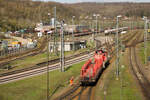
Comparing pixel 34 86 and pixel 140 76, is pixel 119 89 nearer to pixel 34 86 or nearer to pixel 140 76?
pixel 140 76

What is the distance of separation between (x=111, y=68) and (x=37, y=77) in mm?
10033

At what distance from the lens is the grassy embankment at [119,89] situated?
18.2 meters

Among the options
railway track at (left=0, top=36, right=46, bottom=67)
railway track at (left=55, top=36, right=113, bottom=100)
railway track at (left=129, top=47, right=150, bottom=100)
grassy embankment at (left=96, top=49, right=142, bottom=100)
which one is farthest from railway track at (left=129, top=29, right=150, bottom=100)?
railway track at (left=0, top=36, right=46, bottom=67)

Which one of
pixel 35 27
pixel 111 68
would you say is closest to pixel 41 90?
pixel 111 68

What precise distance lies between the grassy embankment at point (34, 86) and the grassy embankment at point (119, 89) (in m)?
3.88

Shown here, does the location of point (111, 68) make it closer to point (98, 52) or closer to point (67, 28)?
point (98, 52)

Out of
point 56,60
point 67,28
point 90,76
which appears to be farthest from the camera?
point 67,28

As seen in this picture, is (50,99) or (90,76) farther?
(90,76)

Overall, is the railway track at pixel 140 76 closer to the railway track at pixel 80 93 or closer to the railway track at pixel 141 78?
the railway track at pixel 141 78

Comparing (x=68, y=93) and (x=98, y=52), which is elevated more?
(x=98, y=52)

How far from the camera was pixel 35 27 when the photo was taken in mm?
56781

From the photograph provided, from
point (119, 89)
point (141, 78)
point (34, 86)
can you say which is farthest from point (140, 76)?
point (34, 86)

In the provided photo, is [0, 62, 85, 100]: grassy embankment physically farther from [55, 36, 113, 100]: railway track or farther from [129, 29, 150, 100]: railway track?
→ [129, 29, 150, 100]: railway track

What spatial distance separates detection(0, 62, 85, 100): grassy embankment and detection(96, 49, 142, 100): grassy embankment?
3884mm
